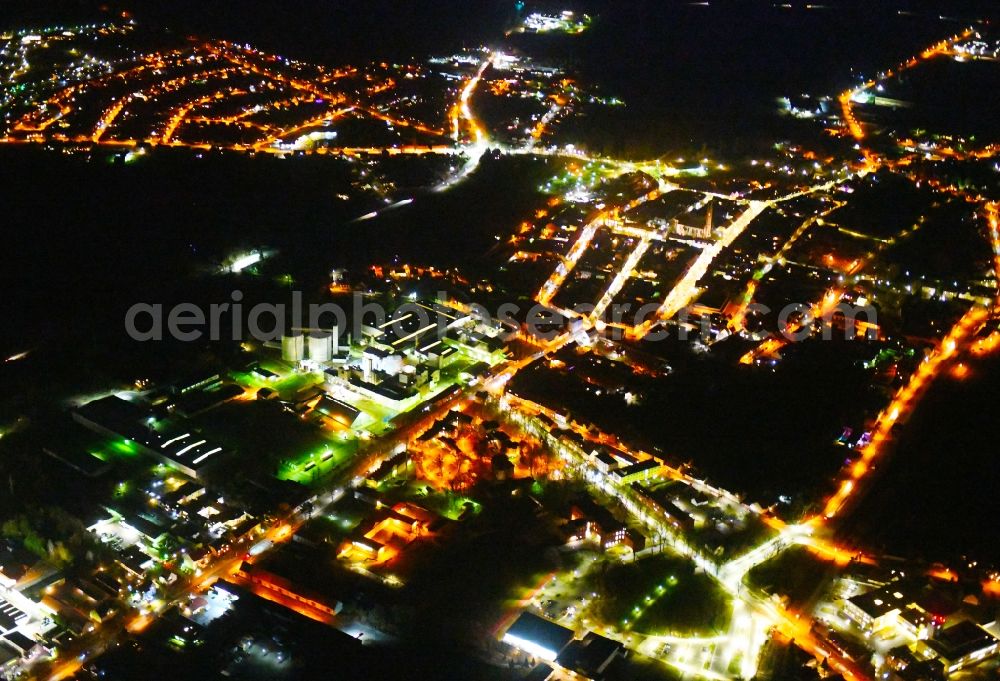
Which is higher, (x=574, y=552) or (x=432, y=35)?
(x=432, y=35)

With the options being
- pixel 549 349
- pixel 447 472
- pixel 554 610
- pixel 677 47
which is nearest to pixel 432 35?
pixel 677 47

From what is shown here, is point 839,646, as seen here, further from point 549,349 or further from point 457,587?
point 549,349

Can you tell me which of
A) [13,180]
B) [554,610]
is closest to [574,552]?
[554,610]

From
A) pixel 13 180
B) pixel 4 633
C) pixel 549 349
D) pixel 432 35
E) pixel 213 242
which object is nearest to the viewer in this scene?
pixel 4 633

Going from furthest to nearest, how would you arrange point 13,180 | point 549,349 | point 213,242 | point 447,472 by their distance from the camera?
1. point 13,180
2. point 213,242
3. point 549,349
4. point 447,472

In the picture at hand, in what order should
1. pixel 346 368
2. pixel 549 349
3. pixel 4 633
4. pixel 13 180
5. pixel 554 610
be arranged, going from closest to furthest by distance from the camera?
pixel 4 633 < pixel 554 610 < pixel 346 368 < pixel 549 349 < pixel 13 180

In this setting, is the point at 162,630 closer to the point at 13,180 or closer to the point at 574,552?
the point at 574,552

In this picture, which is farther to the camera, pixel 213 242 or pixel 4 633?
pixel 213 242

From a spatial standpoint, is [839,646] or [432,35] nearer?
[839,646]

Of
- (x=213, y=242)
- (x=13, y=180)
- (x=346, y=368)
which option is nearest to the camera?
(x=346, y=368)
